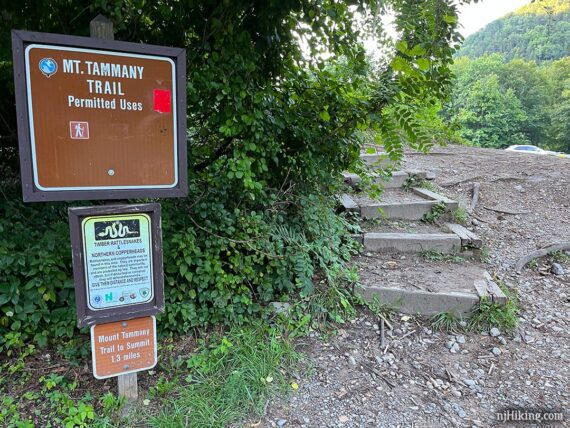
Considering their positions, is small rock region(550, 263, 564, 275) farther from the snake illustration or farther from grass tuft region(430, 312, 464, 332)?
the snake illustration

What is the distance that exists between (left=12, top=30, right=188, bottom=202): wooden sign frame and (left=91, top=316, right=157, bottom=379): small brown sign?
74cm

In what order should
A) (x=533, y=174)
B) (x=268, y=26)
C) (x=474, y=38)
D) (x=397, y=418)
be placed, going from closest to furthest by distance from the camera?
(x=397, y=418) → (x=268, y=26) → (x=533, y=174) → (x=474, y=38)

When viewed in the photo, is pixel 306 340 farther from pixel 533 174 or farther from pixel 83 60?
pixel 533 174

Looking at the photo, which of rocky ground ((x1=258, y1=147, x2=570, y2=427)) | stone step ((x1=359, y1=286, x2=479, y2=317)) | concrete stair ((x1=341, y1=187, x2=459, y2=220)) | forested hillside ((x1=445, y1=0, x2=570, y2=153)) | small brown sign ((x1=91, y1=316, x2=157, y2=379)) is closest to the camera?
small brown sign ((x1=91, y1=316, x2=157, y2=379))

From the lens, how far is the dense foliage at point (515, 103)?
35.2 meters

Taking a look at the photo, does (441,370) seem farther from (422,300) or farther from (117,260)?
(117,260)

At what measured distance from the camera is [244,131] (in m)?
2.50

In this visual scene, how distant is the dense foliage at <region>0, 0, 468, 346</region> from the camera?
237cm

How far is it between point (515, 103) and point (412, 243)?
39.8 m

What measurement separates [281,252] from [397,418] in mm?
1377

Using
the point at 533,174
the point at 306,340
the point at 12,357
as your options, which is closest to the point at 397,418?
the point at 306,340

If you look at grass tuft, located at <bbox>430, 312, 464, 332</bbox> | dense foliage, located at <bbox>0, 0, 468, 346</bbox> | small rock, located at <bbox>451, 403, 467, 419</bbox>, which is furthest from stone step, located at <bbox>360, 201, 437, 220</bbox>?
small rock, located at <bbox>451, 403, 467, 419</bbox>

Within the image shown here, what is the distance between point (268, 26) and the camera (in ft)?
8.61

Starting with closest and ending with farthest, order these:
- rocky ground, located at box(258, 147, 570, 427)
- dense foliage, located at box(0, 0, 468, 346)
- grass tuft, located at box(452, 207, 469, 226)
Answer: rocky ground, located at box(258, 147, 570, 427) < dense foliage, located at box(0, 0, 468, 346) < grass tuft, located at box(452, 207, 469, 226)
